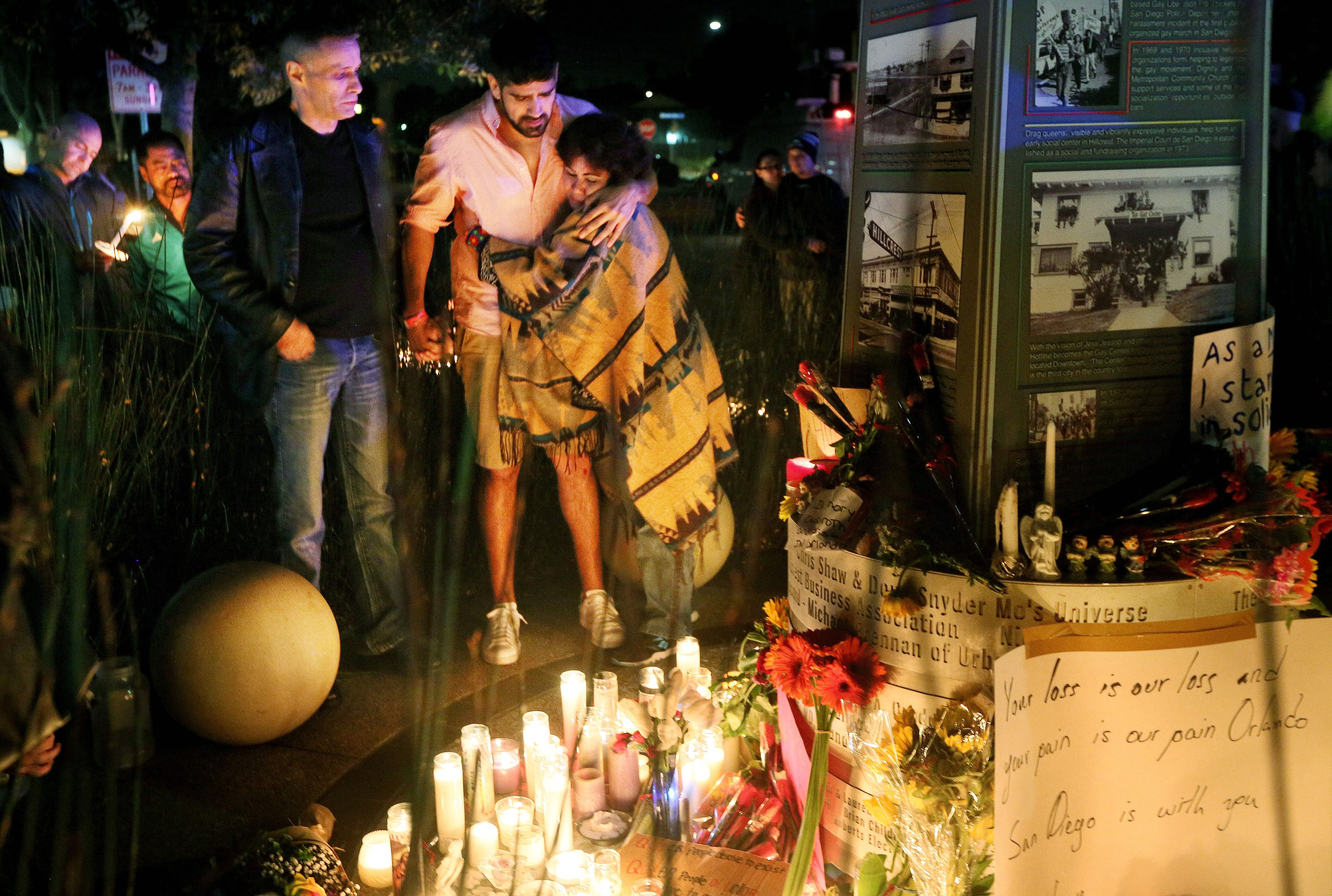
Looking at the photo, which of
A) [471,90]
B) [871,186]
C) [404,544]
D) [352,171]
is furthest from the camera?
[471,90]

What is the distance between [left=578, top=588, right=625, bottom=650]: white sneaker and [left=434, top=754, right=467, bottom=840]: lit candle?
1.71m

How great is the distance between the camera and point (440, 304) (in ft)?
16.2

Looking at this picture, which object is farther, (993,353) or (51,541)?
(51,541)

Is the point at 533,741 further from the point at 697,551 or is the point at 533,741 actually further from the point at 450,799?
the point at 697,551

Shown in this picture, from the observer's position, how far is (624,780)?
10.0 ft

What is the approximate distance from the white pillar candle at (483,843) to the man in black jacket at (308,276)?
1744 mm

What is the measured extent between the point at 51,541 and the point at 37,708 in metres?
1.83

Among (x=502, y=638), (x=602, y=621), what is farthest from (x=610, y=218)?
(x=502, y=638)

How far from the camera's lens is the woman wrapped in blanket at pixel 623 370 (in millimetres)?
4133

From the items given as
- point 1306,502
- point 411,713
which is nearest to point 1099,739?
point 1306,502

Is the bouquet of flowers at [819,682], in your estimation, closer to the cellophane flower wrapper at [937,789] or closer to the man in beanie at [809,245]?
the cellophane flower wrapper at [937,789]

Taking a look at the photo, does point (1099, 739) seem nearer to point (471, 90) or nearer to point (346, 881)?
point (346, 881)

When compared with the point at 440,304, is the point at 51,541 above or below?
below

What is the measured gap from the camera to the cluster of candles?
255cm
